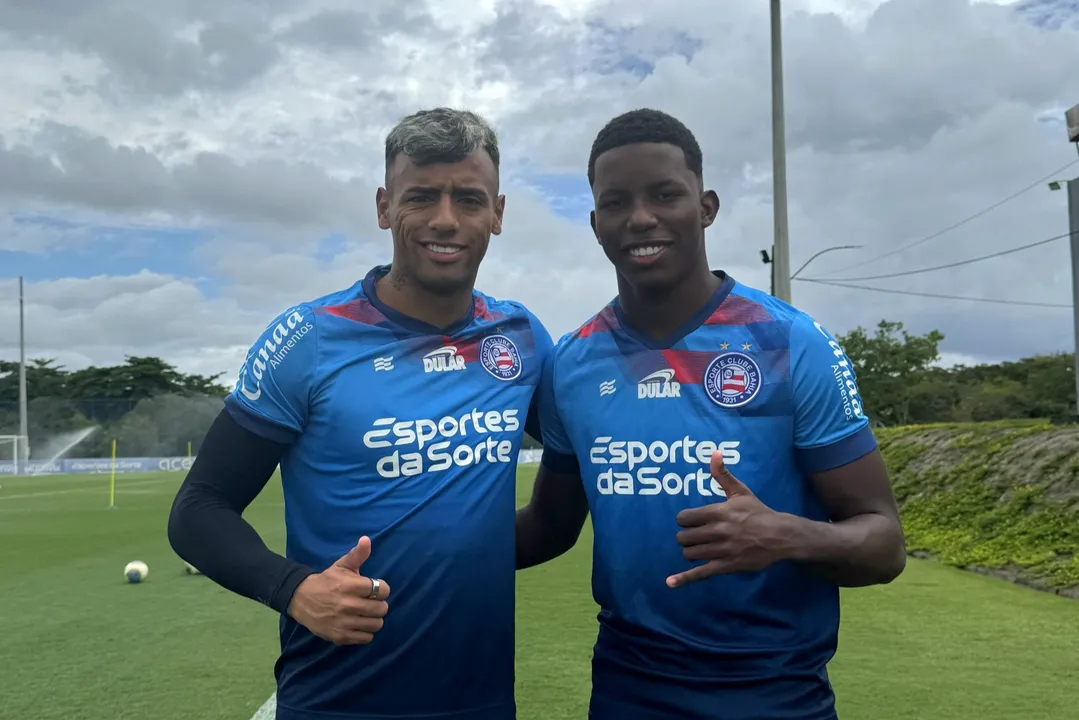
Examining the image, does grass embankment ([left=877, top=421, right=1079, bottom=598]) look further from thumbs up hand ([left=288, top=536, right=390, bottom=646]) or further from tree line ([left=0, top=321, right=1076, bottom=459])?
tree line ([left=0, top=321, right=1076, bottom=459])

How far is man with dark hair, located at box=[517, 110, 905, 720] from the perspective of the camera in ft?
7.38

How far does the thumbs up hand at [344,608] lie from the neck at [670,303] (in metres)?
0.98

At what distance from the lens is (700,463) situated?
7.63ft

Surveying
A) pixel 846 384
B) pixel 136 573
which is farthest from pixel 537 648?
pixel 136 573

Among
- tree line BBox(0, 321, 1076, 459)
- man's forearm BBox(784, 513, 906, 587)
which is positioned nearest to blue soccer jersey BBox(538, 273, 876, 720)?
man's forearm BBox(784, 513, 906, 587)

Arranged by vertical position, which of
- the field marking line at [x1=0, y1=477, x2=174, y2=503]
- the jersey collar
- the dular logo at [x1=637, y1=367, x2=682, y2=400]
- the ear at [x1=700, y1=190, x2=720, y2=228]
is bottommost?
the field marking line at [x1=0, y1=477, x2=174, y2=503]

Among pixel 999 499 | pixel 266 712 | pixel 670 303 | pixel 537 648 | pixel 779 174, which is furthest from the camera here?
pixel 779 174

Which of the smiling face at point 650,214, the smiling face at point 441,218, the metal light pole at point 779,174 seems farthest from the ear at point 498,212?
the metal light pole at point 779,174

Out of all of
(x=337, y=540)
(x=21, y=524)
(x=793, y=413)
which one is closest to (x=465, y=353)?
(x=337, y=540)

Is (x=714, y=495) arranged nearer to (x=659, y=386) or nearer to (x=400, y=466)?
(x=659, y=386)

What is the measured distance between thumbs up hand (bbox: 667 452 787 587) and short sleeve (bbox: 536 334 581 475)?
0.65m

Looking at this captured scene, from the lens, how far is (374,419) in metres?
2.44

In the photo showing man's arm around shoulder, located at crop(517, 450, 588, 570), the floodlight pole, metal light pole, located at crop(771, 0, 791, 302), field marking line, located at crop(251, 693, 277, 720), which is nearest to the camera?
man's arm around shoulder, located at crop(517, 450, 588, 570)

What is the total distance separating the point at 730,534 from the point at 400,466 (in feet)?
2.83
